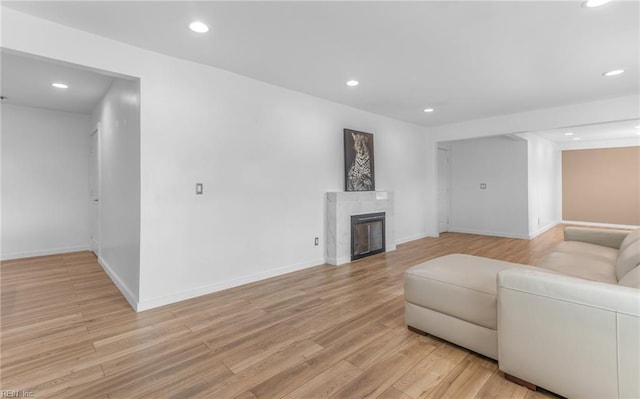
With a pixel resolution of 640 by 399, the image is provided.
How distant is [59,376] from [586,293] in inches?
125

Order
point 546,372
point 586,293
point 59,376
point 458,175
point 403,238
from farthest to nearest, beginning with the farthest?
point 458,175, point 403,238, point 59,376, point 546,372, point 586,293

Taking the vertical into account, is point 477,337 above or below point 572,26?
below

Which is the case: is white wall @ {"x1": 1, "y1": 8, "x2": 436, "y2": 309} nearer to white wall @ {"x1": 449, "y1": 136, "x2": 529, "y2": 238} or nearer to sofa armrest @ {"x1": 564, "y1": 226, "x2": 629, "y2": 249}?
sofa armrest @ {"x1": 564, "y1": 226, "x2": 629, "y2": 249}

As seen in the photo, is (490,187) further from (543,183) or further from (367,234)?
(367,234)

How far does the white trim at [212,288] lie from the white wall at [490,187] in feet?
17.9

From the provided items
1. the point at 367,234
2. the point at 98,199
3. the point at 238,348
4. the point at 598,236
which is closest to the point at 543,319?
the point at 238,348

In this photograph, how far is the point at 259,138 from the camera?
150 inches

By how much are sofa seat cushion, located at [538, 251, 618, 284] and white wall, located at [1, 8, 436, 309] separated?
2896 millimetres

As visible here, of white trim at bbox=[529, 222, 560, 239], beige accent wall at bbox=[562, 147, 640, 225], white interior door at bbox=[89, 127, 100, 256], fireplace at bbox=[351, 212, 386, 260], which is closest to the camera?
fireplace at bbox=[351, 212, 386, 260]

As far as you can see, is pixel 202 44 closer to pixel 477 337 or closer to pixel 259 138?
Result: pixel 259 138

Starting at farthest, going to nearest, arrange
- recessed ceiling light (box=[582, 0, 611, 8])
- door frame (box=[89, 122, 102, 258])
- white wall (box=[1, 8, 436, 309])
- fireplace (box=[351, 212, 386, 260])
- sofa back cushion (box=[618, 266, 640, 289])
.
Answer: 1. fireplace (box=[351, 212, 386, 260])
2. door frame (box=[89, 122, 102, 258])
3. white wall (box=[1, 8, 436, 309])
4. recessed ceiling light (box=[582, 0, 611, 8])
5. sofa back cushion (box=[618, 266, 640, 289])

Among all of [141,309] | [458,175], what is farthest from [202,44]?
[458,175]

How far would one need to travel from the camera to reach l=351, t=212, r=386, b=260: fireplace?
4879mm

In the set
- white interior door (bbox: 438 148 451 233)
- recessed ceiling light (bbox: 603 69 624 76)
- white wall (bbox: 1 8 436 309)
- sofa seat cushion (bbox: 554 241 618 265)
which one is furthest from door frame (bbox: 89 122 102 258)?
white interior door (bbox: 438 148 451 233)
